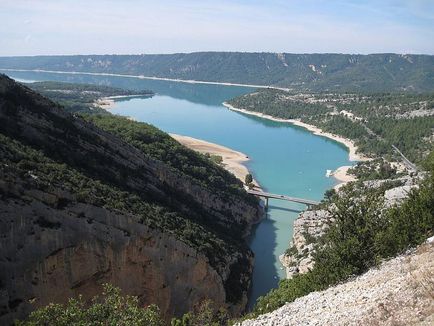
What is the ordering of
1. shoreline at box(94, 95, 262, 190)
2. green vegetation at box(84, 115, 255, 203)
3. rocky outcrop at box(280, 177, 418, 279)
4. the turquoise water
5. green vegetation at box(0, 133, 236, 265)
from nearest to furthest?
1. green vegetation at box(0, 133, 236, 265)
2. rocky outcrop at box(280, 177, 418, 279)
3. the turquoise water
4. green vegetation at box(84, 115, 255, 203)
5. shoreline at box(94, 95, 262, 190)

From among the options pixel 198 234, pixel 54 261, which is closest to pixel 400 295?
pixel 54 261

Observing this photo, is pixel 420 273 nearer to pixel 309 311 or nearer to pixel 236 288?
pixel 309 311

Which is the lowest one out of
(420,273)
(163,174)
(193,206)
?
(193,206)

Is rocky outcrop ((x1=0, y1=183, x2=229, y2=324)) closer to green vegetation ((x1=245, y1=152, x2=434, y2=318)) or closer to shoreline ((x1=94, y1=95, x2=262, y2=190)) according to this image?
green vegetation ((x1=245, y1=152, x2=434, y2=318))

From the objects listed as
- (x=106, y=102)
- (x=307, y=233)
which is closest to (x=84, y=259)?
(x=307, y=233)

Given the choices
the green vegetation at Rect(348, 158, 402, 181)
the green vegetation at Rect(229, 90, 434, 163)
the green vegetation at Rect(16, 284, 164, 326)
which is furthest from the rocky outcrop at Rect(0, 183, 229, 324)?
the green vegetation at Rect(229, 90, 434, 163)

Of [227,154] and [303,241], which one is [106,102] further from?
[303,241]
